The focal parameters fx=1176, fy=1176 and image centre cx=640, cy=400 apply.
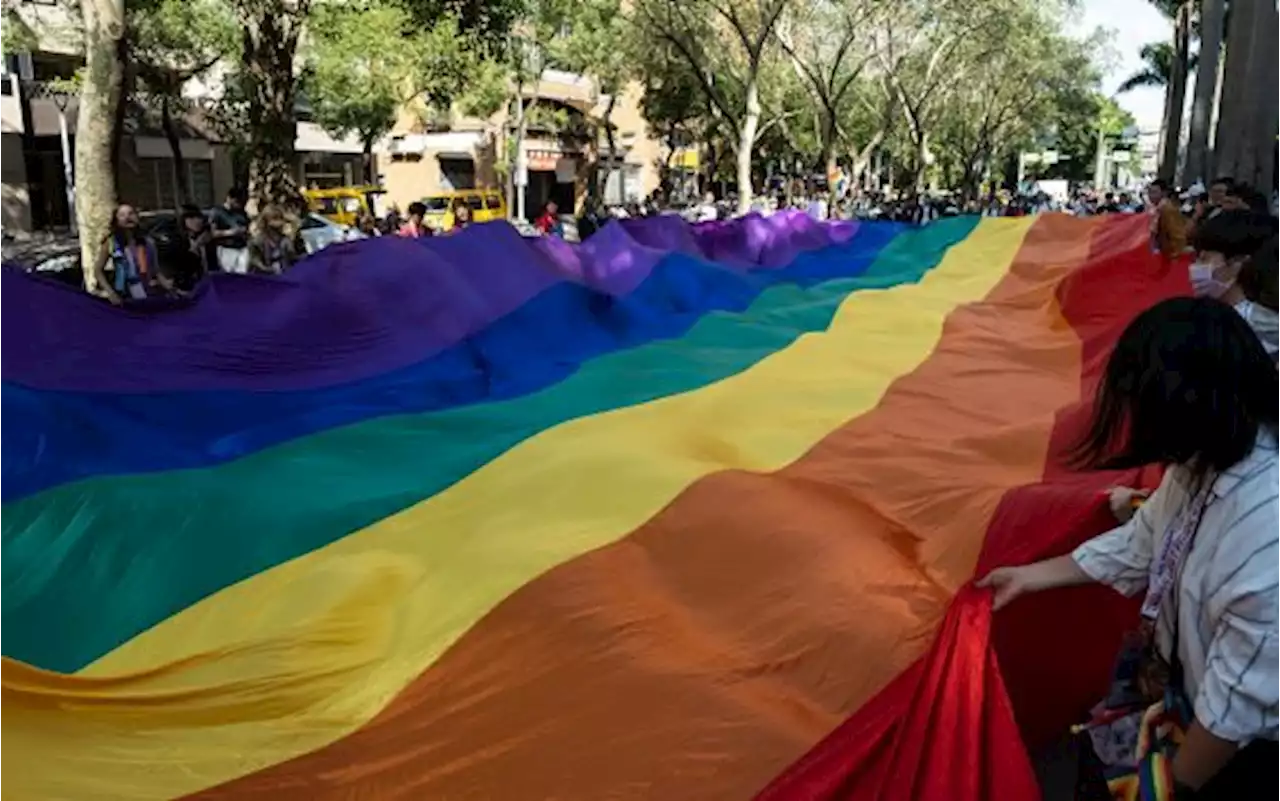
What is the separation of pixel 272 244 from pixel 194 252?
71 cm

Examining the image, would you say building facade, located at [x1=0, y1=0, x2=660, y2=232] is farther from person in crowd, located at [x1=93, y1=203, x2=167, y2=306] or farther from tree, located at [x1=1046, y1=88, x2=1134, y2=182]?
tree, located at [x1=1046, y1=88, x2=1134, y2=182]

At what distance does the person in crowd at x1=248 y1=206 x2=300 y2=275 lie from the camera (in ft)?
35.9

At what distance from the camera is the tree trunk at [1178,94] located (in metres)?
30.3

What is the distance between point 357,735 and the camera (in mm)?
2311

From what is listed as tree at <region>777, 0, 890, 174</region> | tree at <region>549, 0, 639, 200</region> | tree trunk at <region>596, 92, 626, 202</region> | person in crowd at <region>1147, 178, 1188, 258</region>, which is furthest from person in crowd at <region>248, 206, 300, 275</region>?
tree trunk at <region>596, 92, 626, 202</region>

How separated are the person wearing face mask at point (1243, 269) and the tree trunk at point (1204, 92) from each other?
58.6ft

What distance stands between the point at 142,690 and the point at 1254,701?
2.04 meters

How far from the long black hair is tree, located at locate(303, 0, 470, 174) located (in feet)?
69.0

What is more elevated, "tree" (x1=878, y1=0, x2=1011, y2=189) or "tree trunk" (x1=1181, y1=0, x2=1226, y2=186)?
"tree" (x1=878, y1=0, x2=1011, y2=189)

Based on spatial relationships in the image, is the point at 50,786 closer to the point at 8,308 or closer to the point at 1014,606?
the point at 1014,606

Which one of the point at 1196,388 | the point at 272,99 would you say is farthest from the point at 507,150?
the point at 1196,388

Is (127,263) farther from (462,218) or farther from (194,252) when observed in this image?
(462,218)

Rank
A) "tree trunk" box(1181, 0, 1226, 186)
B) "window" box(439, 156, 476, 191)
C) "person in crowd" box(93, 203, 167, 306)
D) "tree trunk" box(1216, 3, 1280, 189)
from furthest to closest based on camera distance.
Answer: "window" box(439, 156, 476, 191)
"tree trunk" box(1181, 0, 1226, 186)
"tree trunk" box(1216, 3, 1280, 189)
"person in crowd" box(93, 203, 167, 306)

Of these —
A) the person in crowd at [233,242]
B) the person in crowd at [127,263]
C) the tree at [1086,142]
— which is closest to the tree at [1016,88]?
the tree at [1086,142]
